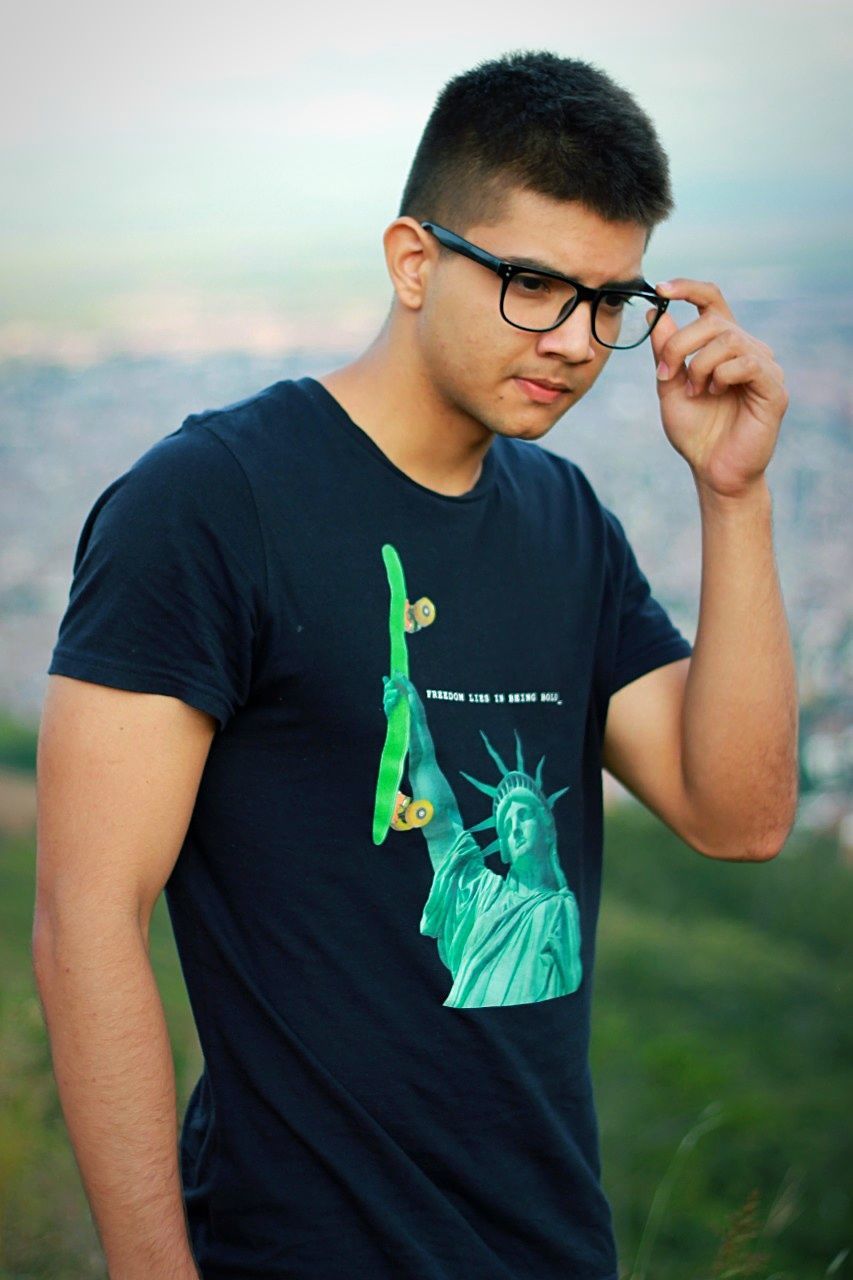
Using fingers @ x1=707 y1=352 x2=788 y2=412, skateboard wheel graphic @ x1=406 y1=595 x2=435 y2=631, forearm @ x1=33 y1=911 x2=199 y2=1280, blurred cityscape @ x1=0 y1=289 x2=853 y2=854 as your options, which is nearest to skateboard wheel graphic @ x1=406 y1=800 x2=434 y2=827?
skateboard wheel graphic @ x1=406 y1=595 x2=435 y2=631

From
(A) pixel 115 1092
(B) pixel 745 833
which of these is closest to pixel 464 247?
(B) pixel 745 833

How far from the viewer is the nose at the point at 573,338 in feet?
5.66

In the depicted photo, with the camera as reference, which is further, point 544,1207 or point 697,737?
point 697,737

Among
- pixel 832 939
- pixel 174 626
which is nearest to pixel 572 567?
pixel 174 626

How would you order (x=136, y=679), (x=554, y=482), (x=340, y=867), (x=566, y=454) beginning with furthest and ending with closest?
(x=566, y=454), (x=554, y=482), (x=340, y=867), (x=136, y=679)

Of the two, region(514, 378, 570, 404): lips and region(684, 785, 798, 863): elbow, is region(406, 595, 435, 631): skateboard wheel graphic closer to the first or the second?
region(514, 378, 570, 404): lips

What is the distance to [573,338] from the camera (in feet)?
5.68

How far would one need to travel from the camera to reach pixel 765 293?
15.4 ft

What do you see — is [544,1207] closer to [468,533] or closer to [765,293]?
[468,533]

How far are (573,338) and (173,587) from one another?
1.95ft

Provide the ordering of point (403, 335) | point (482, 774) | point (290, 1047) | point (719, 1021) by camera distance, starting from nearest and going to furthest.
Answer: point (290, 1047) → point (482, 774) → point (403, 335) → point (719, 1021)

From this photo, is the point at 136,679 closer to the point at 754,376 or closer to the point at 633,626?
the point at 633,626

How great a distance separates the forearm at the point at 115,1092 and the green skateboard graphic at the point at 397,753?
12.2 inches

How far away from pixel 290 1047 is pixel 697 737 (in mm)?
736
